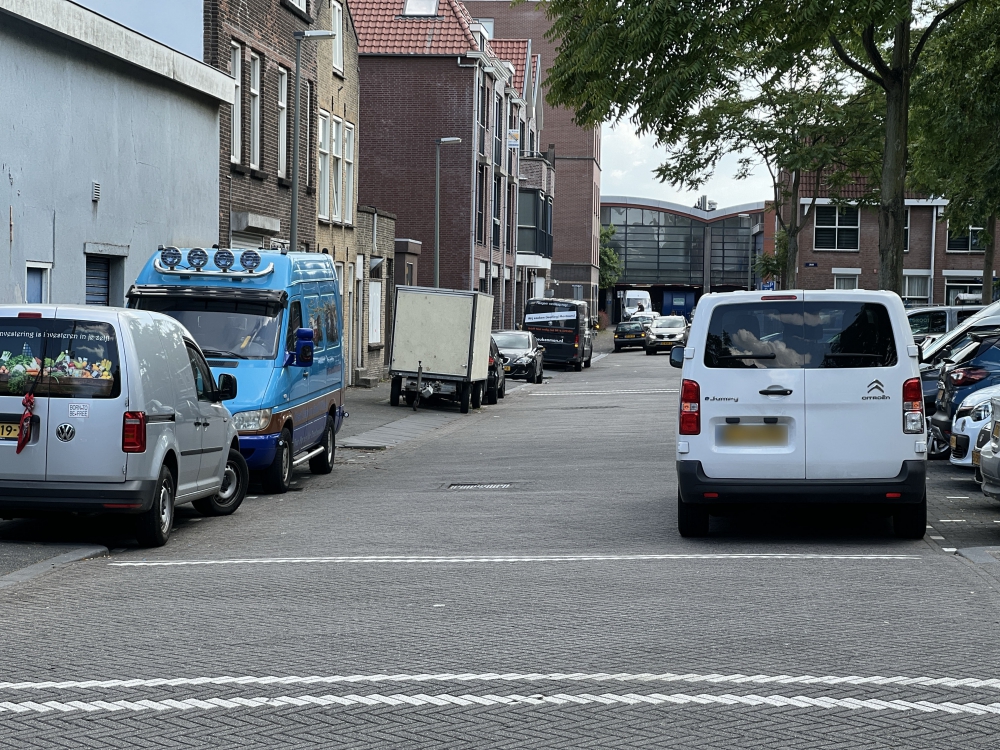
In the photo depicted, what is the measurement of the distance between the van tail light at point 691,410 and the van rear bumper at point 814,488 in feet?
0.81

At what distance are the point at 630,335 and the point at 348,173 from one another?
31.0 m

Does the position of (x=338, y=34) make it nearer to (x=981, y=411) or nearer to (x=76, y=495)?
(x=981, y=411)

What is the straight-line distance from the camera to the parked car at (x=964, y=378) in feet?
51.4

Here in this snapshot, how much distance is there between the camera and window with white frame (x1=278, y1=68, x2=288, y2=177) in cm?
2945

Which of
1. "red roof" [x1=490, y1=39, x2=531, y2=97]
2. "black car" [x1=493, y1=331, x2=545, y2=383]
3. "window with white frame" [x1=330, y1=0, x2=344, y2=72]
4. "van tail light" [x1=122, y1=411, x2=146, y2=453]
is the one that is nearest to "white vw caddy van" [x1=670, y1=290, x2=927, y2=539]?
"van tail light" [x1=122, y1=411, x2=146, y2=453]

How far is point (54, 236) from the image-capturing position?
1875 centimetres

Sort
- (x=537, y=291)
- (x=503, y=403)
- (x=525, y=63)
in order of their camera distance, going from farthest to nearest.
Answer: (x=537, y=291) → (x=525, y=63) → (x=503, y=403)

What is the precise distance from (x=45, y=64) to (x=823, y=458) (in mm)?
12512

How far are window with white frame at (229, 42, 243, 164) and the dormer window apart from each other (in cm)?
2400

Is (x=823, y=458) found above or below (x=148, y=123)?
below

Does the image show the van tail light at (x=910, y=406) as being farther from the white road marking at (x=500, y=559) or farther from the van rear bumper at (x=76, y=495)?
the van rear bumper at (x=76, y=495)

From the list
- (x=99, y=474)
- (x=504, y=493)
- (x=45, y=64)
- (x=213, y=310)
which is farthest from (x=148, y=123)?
(x=99, y=474)

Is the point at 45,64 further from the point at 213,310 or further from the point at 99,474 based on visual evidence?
the point at 99,474

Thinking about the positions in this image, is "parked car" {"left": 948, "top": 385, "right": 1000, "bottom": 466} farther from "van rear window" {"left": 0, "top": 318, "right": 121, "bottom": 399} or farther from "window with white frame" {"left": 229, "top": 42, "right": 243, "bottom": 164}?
"window with white frame" {"left": 229, "top": 42, "right": 243, "bottom": 164}
